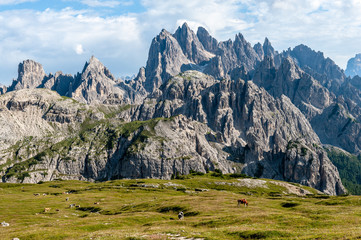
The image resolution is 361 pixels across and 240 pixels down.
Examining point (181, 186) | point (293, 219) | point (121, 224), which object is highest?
point (293, 219)

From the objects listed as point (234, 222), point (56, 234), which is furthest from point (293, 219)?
point (56, 234)

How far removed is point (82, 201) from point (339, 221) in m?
106

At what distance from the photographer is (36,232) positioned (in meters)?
50.2

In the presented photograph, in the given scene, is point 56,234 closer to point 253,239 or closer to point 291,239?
point 253,239

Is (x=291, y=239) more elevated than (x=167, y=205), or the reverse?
(x=291, y=239)

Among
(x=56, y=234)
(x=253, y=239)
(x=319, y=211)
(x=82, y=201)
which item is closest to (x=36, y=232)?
(x=56, y=234)

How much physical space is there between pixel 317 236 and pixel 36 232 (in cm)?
4658

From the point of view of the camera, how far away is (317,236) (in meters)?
33.0

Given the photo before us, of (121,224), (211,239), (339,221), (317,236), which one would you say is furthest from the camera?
(121,224)

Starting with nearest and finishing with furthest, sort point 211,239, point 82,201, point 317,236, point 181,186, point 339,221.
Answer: point 317,236
point 211,239
point 339,221
point 82,201
point 181,186

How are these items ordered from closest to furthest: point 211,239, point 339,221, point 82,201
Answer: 1. point 211,239
2. point 339,221
3. point 82,201

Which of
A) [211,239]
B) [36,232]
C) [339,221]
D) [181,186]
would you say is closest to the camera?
[211,239]

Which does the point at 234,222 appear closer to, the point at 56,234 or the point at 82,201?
the point at 56,234

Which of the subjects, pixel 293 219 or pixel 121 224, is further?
pixel 121 224
